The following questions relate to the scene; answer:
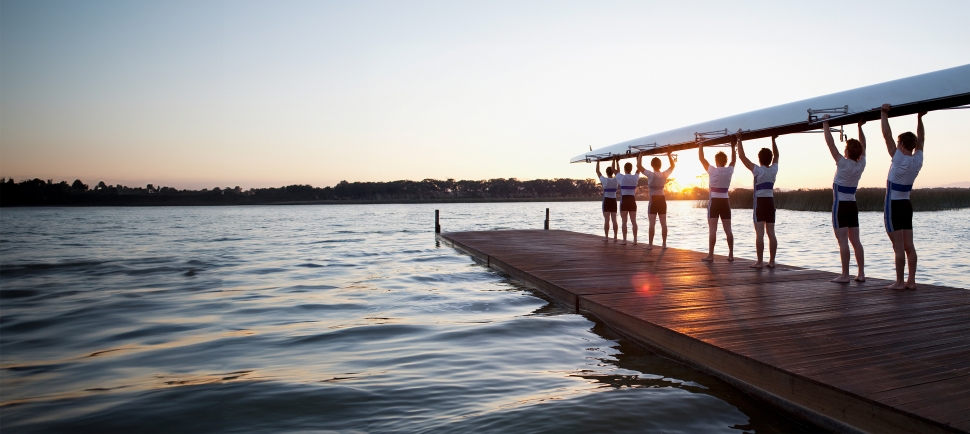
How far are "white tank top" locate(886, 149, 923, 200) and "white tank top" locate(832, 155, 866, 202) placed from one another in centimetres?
59

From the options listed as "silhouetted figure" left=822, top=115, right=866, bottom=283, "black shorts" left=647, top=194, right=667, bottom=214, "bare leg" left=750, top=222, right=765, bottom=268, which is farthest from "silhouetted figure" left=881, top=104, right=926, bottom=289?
"black shorts" left=647, top=194, right=667, bottom=214

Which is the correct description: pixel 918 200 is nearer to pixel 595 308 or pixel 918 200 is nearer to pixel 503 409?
pixel 595 308

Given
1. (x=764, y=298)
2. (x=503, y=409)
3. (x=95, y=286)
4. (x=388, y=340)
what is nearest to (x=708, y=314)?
(x=764, y=298)

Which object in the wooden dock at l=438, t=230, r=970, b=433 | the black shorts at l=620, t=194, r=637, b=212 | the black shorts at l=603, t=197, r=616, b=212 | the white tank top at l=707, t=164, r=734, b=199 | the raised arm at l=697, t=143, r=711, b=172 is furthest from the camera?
the black shorts at l=603, t=197, r=616, b=212

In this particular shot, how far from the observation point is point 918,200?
32656mm

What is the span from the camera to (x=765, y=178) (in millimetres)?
7992

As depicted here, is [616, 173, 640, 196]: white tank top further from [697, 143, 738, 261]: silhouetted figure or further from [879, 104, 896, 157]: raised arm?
[879, 104, 896, 157]: raised arm

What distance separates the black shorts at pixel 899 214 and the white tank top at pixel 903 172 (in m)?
0.06

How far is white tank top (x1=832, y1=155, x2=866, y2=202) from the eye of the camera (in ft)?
20.9

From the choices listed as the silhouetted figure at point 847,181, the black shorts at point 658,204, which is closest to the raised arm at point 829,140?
the silhouetted figure at point 847,181

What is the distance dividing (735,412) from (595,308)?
8.88 ft

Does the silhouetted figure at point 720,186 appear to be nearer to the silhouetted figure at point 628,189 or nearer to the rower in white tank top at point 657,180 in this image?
the rower in white tank top at point 657,180

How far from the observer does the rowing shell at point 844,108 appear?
5.43 meters

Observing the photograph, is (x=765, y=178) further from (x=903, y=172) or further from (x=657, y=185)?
(x=657, y=185)
